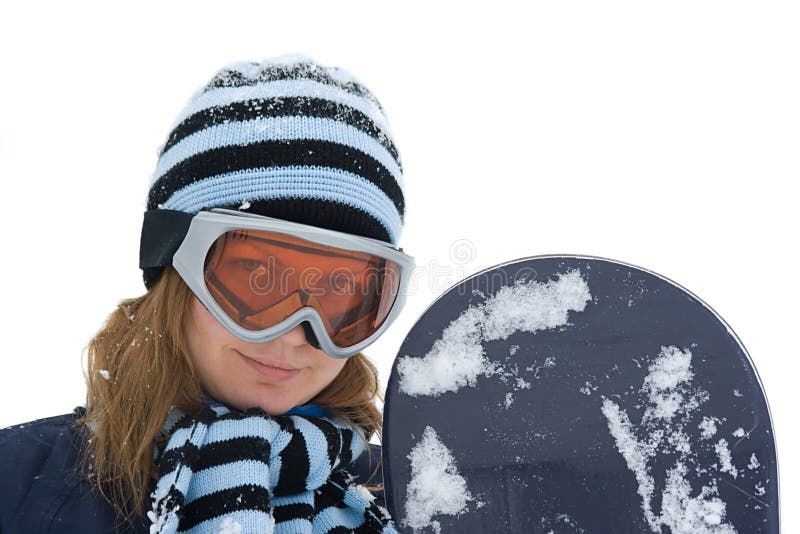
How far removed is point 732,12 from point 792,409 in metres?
3.66

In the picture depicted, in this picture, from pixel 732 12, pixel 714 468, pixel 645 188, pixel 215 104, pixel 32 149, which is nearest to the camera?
pixel 714 468

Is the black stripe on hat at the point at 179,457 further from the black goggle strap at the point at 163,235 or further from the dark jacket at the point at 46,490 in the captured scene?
the black goggle strap at the point at 163,235

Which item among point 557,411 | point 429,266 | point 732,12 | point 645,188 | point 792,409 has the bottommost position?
point 557,411

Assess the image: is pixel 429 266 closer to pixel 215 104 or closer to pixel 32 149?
pixel 215 104

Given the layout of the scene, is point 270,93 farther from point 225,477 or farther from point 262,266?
point 225,477

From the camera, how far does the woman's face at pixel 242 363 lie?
60.0 inches

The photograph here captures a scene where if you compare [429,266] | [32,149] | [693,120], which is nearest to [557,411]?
[429,266]

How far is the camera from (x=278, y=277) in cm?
148

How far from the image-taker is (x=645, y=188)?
14.5 feet

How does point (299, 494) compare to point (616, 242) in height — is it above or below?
below

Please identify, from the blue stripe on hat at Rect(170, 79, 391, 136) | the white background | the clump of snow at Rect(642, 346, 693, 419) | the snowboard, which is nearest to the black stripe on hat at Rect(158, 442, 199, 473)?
the snowboard

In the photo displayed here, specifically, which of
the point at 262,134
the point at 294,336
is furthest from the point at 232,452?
the point at 262,134

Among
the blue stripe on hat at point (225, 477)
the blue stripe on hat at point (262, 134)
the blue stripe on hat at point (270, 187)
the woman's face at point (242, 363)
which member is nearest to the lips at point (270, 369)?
the woman's face at point (242, 363)

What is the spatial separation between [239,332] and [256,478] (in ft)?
1.00
